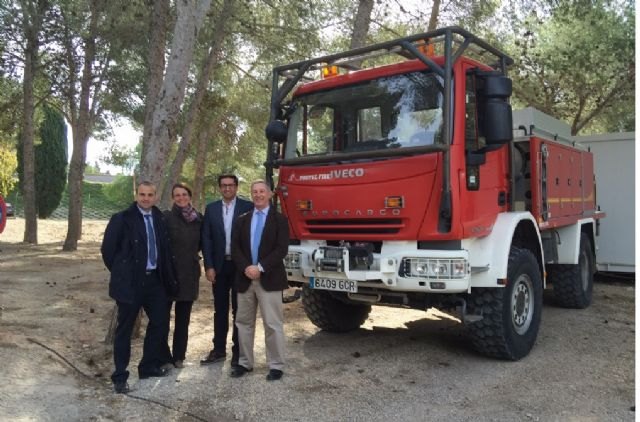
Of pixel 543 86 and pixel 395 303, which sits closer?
pixel 395 303

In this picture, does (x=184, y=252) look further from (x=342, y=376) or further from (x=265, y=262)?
(x=342, y=376)

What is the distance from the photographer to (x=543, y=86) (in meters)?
16.0

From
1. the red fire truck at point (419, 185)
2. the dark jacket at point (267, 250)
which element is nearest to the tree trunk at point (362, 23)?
the red fire truck at point (419, 185)

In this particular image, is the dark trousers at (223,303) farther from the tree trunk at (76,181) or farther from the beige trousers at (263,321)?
the tree trunk at (76,181)

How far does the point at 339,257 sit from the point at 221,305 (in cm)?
121

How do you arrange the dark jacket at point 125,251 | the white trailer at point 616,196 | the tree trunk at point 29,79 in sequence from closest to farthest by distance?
the dark jacket at point 125,251
the white trailer at point 616,196
the tree trunk at point 29,79

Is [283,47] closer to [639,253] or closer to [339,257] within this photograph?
[339,257]

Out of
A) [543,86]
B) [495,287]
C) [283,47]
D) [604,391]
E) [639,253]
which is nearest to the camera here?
[639,253]

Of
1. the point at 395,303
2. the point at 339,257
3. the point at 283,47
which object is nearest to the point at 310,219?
the point at 339,257

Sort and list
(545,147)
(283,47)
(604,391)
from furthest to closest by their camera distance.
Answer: (283,47), (545,147), (604,391)

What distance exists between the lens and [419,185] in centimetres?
525

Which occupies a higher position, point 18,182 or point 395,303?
point 18,182

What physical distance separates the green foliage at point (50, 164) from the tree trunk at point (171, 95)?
28.9 m

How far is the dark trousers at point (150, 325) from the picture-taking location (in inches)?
194
